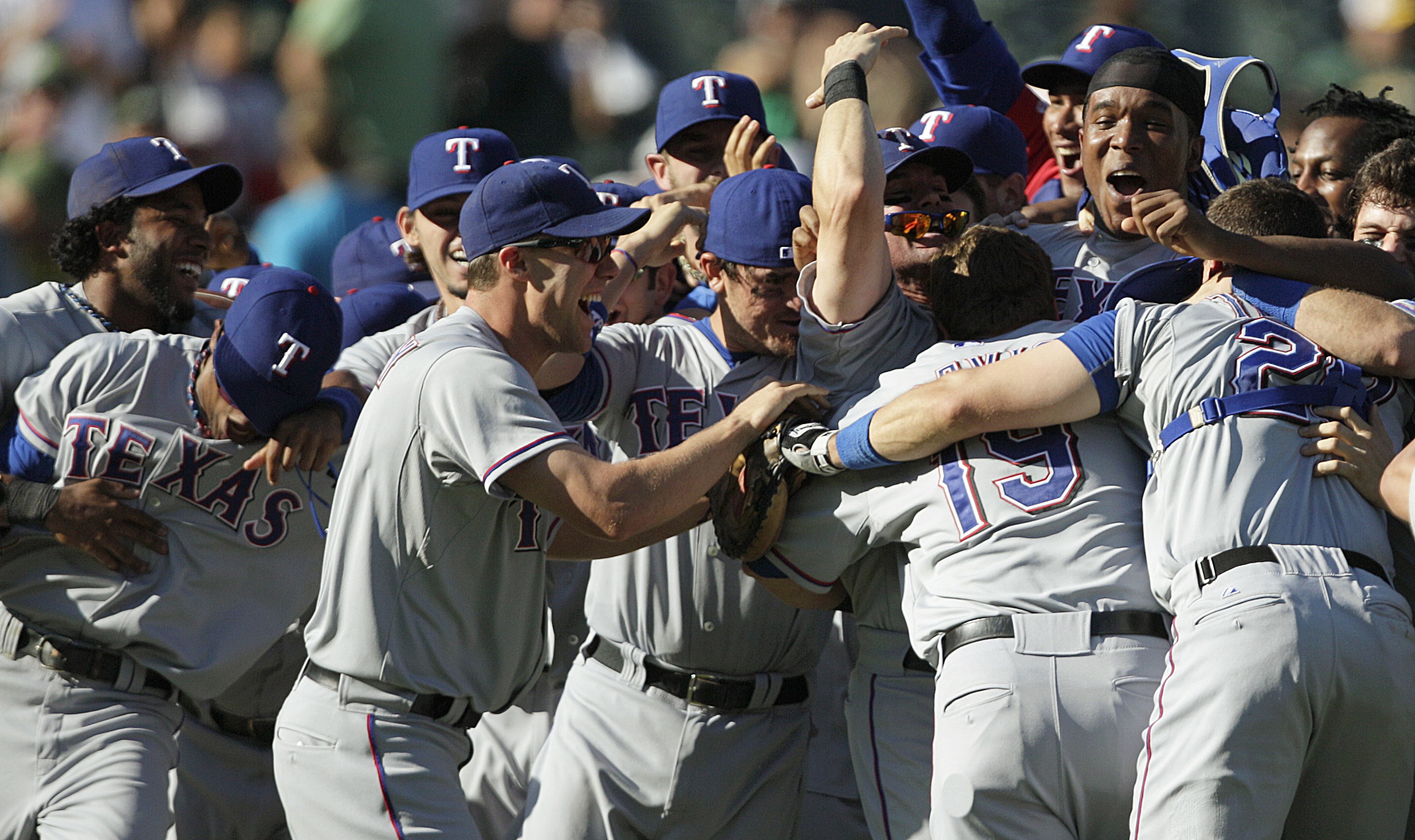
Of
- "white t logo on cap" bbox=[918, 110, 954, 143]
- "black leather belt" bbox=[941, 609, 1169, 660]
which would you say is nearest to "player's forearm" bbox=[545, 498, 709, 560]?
"black leather belt" bbox=[941, 609, 1169, 660]

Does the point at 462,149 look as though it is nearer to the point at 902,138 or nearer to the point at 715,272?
the point at 715,272

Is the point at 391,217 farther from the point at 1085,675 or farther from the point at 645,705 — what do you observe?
the point at 1085,675

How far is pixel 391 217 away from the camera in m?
7.09

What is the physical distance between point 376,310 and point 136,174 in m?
1.02

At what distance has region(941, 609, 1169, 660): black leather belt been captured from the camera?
2.91 m

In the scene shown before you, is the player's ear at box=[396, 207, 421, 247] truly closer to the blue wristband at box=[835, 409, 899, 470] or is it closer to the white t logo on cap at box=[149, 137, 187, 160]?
the white t logo on cap at box=[149, 137, 187, 160]

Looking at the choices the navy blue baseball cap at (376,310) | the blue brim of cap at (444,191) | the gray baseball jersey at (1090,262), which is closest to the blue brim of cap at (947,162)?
the gray baseball jersey at (1090,262)

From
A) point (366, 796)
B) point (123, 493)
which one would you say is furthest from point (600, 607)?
point (123, 493)

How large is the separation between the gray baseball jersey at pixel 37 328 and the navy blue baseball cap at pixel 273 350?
0.61 meters

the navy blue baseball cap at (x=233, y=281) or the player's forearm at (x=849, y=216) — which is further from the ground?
the player's forearm at (x=849, y=216)

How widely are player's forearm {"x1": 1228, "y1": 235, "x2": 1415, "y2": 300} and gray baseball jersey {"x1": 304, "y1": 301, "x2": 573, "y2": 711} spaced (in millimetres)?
1563

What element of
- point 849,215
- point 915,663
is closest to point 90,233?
point 849,215

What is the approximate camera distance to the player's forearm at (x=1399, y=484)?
281 centimetres

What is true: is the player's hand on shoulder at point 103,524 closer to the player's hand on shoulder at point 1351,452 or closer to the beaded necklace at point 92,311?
the beaded necklace at point 92,311
